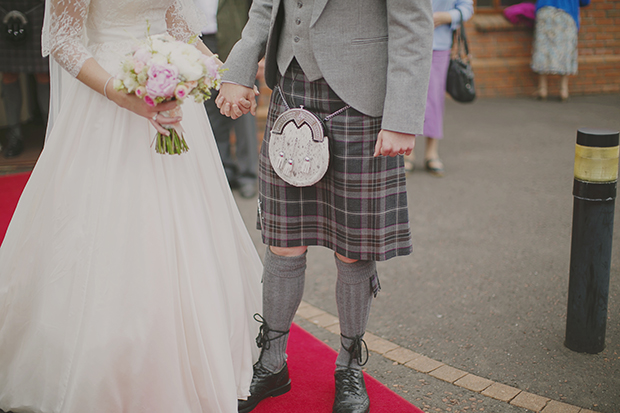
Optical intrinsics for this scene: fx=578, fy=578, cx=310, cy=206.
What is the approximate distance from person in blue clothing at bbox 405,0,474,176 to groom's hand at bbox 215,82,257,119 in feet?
9.59

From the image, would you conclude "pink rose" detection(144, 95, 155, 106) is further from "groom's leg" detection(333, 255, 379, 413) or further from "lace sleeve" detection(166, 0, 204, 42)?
"groom's leg" detection(333, 255, 379, 413)

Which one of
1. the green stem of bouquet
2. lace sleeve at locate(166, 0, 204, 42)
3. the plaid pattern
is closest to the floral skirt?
the plaid pattern

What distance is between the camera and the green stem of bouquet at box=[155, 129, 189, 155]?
2014 mm

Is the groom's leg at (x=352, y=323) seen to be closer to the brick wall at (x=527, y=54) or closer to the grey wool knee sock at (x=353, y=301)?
the grey wool knee sock at (x=353, y=301)

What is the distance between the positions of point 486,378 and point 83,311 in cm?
164

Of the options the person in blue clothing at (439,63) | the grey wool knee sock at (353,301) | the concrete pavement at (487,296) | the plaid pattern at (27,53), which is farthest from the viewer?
the plaid pattern at (27,53)

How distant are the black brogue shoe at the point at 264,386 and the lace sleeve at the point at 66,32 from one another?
1.31 m

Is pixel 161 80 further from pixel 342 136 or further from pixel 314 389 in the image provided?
pixel 314 389

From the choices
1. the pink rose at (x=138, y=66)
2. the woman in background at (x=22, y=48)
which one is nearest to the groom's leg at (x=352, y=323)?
the pink rose at (x=138, y=66)

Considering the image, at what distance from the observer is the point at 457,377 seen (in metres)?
2.46

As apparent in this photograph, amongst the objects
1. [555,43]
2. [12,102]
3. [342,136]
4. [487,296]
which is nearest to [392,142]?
[342,136]

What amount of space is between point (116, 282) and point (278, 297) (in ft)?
1.96

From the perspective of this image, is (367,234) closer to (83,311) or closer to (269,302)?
(269,302)

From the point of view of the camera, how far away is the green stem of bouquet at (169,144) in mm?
2014
